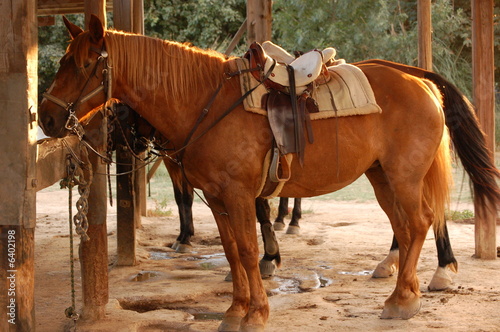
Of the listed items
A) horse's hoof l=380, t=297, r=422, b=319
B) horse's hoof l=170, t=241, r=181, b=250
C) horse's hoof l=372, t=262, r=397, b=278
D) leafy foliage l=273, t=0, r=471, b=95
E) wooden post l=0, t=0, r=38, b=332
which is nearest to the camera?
wooden post l=0, t=0, r=38, b=332

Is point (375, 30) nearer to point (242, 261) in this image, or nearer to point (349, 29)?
point (349, 29)

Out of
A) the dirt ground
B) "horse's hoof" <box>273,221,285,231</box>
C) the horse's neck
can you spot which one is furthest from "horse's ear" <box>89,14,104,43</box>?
"horse's hoof" <box>273,221,285,231</box>

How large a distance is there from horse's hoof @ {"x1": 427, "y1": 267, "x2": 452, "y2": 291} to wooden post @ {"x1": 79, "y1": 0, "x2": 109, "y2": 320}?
2.79 meters

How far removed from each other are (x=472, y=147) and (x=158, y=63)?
286 centimetres

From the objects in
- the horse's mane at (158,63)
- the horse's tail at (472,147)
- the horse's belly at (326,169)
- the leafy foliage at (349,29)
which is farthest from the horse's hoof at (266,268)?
the leafy foliage at (349,29)

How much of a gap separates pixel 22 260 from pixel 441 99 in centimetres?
370

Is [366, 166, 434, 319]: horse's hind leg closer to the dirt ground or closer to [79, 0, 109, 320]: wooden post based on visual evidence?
the dirt ground

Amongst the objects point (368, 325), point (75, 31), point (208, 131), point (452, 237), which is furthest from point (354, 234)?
point (75, 31)

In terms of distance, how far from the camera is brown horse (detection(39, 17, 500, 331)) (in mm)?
3896

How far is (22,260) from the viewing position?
2980 mm

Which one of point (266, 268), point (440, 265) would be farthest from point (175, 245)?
point (440, 265)

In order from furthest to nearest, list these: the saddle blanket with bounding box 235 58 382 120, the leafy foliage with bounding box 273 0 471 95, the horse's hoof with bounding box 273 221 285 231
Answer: the leafy foliage with bounding box 273 0 471 95 → the horse's hoof with bounding box 273 221 285 231 → the saddle blanket with bounding box 235 58 382 120

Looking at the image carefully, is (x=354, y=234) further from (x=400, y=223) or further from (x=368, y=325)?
(x=368, y=325)

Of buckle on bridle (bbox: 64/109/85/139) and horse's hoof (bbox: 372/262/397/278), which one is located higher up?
buckle on bridle (bbox: 64/109/85/139)
